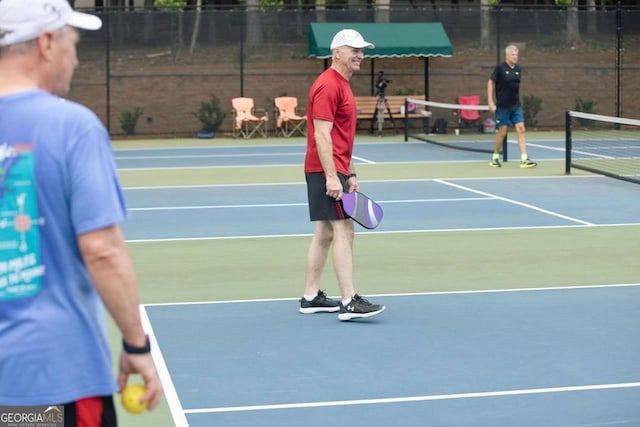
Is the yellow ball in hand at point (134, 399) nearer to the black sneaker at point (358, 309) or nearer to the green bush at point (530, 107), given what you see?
the black sneaker at point (358, 309)

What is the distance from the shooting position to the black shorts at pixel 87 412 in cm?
319

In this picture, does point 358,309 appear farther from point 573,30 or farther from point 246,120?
point 573,30

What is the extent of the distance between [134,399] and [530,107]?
27.1 meters

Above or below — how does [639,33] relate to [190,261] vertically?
above

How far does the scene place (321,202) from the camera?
26.9 ft

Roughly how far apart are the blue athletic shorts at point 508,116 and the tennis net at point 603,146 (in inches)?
36.7

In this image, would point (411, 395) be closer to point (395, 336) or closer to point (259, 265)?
point (395, 336)

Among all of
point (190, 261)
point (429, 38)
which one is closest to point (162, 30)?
point (429, 38)

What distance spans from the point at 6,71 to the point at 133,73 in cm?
2536

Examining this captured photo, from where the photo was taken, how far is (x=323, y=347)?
24.3 feet

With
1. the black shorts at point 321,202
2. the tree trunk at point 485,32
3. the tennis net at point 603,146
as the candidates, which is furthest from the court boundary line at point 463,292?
the tree trunk at point 485,32

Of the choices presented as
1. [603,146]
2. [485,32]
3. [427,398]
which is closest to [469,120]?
[485,32]

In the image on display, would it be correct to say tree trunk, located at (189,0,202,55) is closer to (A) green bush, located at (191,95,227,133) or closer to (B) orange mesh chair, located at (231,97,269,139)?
(A) green bush, located at (191,95,227,133)

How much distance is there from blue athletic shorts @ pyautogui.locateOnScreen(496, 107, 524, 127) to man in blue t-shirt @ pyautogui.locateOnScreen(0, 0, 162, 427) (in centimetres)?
1620
